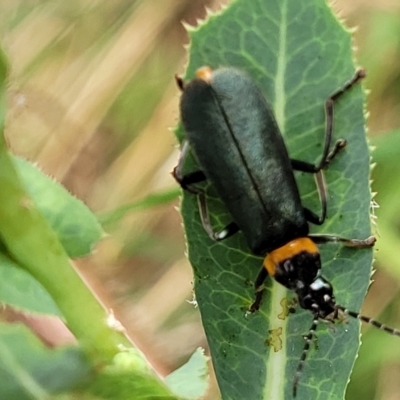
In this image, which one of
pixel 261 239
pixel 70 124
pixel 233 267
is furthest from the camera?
pixel 70 124

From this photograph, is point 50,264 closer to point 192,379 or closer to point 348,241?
point 192,379

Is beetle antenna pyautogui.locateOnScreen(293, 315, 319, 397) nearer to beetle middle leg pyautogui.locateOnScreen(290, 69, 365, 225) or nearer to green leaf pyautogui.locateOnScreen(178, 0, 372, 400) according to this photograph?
green leaf pyautogui.locateOnScreen(178, 0, 372, 400)

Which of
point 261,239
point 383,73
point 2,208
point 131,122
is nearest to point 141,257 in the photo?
point 131,122

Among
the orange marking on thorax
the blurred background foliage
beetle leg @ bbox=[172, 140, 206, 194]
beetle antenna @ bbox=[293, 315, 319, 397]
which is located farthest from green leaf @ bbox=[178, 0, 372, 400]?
the blurred background foliage

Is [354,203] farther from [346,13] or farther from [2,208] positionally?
[346,13]

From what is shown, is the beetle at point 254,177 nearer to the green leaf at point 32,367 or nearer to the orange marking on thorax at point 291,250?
the orange marking on thorax at point 291,250

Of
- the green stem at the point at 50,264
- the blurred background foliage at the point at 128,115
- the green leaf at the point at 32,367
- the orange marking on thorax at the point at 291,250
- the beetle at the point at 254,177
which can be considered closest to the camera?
the green leaf at the point at 32,367

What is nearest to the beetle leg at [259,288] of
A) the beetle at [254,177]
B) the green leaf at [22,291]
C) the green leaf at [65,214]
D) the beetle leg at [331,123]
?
→ the beetle at [254,177]
